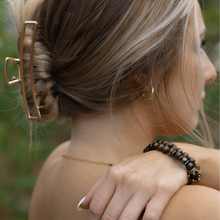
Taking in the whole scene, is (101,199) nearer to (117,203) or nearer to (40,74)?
(117,203)

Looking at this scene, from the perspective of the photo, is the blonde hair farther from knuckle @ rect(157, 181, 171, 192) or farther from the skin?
knuckle @ rect(157, 181, 171, 192)

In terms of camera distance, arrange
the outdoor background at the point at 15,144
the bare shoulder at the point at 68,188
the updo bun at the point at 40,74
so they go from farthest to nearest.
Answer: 1. the outdoor background at the point at 15,144
2. the updo bun at the point at 40,74
3. the bare shoulder at the point at 68,188

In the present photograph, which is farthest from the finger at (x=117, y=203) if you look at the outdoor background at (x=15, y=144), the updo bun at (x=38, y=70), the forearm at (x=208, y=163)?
the outdoor background at (x=15, y=144)

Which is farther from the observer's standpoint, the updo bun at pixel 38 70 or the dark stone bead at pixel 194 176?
the updo bun at pixel 38 70

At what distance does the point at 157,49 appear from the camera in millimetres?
1071

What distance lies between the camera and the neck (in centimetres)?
117

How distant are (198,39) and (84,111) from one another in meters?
0.64

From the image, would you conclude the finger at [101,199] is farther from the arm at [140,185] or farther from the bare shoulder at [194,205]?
the bare shoulder at [194,205]

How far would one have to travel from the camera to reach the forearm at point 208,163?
1145mm

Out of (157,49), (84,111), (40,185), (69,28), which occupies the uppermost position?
(69,28)

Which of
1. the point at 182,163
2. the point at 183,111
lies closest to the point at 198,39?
the point at 183,111

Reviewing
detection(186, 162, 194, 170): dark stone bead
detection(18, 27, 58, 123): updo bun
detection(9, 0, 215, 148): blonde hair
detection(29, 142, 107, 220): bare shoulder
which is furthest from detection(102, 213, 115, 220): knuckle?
detection(18, 27, 58, 123): updo bun

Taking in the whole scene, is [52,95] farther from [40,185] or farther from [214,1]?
[214,1]

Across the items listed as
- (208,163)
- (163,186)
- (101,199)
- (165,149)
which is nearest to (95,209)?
(101,199)
